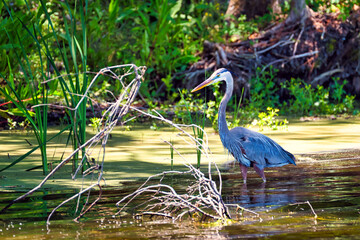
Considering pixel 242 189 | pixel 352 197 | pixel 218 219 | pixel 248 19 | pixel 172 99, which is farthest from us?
pixel 248 19

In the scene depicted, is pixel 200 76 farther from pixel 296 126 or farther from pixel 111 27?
pixel 296 126

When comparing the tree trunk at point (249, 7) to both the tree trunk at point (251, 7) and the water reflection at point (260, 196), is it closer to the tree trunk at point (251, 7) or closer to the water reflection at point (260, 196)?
the tree trunk at point (251, 7)

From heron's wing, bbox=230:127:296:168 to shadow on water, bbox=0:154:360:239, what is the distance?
163 mm

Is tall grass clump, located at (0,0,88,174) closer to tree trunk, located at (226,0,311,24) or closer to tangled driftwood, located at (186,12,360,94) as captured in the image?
tangled driftwood, located at (186,12,360,94)

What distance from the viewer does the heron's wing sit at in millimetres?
5254

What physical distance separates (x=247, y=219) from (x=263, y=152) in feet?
5.42

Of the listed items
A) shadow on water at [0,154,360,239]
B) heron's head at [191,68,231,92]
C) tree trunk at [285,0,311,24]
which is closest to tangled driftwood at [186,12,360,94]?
tree trunk at [285,0,311,24]

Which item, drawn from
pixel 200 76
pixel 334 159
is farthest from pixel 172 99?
pixel 334 159

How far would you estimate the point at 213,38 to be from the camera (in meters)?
12.8

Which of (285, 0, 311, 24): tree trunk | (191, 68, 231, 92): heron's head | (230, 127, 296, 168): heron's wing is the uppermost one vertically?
(285, 0, 311, 24): tree trunk

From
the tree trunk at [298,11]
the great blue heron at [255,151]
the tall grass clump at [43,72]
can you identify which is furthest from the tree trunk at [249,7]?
the great blue heron at [255,151]

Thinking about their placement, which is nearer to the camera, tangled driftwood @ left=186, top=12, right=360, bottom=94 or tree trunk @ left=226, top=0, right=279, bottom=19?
tangled driftwood @ left=186, top=12, right=360, bottom=94

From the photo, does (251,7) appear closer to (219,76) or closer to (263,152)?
(219,76)

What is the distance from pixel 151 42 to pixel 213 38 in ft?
4.52
